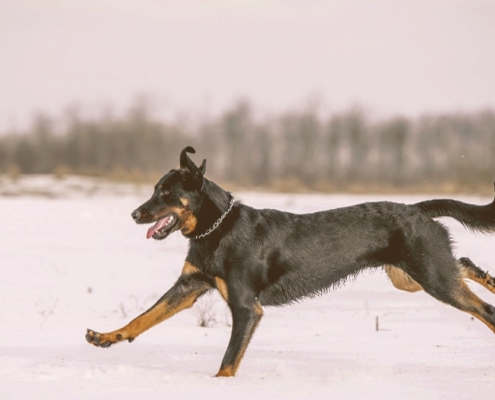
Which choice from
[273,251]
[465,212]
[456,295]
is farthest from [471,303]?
[273,251]

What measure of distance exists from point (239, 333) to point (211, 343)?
155cm

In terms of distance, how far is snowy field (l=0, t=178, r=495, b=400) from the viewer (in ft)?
17.5

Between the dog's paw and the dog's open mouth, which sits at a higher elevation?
the dog's open mouth

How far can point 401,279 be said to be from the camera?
6.51 m

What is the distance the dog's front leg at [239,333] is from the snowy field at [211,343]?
5.1 inches

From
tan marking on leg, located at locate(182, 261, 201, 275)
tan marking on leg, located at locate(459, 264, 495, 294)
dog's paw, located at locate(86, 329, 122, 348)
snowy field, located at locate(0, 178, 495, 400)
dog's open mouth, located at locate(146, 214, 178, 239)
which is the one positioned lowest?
snowy field, located at locate(0, 178, 495, 400)

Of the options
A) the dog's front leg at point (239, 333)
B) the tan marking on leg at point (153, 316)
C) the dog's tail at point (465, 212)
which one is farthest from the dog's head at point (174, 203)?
the dog's tail at point (465, 212)

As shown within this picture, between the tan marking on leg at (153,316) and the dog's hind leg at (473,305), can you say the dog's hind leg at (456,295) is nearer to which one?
the dog's hind leg at (473,305)

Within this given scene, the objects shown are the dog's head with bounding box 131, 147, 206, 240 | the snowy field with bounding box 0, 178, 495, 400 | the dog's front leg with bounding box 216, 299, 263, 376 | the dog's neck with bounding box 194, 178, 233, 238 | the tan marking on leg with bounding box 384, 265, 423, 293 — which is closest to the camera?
the snowy field with bounding box 0, 178, 495, 400

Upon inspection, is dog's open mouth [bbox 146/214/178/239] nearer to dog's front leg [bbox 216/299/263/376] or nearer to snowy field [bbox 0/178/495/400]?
dog's front leg [bbox 216/299/263/376]

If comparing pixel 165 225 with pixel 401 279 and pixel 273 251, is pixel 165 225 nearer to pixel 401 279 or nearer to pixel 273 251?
pixel 273 251

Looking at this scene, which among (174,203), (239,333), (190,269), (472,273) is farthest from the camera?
(472,273)

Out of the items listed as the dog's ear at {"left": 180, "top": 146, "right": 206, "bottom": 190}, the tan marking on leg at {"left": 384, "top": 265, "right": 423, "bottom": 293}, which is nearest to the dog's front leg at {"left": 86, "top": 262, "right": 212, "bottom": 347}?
the dog's ear at {"left": 180, "top": 146, "right": 206, "bottom": 190}

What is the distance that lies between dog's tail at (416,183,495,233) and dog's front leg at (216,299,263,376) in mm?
1658
